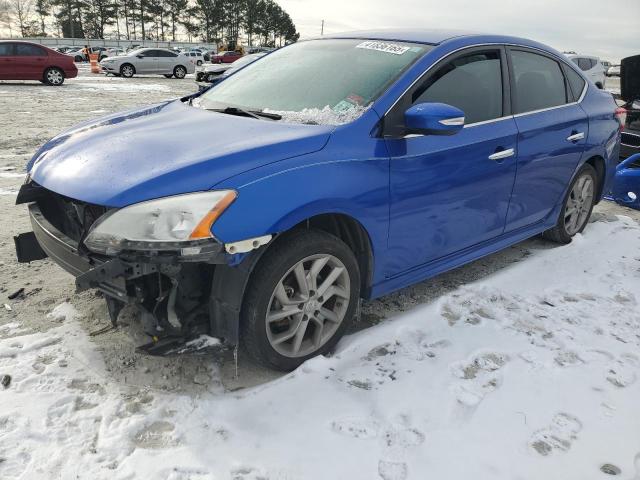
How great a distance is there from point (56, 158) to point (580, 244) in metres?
4.02

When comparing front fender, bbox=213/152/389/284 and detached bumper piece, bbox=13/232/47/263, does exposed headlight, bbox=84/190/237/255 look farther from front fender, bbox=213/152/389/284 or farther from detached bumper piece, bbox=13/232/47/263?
detached bumper piece, bbox=13/232/47/263

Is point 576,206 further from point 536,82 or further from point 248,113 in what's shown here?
point 248,113

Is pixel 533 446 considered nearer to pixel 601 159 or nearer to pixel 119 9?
pixel 601 159

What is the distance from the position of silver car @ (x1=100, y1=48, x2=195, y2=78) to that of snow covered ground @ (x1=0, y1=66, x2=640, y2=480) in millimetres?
22392

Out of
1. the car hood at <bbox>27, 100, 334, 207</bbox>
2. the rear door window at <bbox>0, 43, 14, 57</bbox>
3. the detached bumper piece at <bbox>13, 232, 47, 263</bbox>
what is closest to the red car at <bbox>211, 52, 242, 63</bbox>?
the rear door window at <bbox>0, 43, 14, 57</bbox>

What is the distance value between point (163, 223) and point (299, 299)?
0.76 meters

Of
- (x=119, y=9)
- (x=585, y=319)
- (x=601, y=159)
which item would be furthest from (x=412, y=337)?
(x=119, y=9)

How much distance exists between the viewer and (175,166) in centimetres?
228

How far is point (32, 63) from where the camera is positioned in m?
17.0

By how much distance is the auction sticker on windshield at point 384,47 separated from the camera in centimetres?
311

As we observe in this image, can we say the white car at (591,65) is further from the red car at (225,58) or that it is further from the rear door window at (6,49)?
the red car at (225,58)

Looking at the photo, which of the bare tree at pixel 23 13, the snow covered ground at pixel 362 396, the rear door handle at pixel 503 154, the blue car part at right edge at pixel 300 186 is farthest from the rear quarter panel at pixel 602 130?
the bare tree at pixel 23 13

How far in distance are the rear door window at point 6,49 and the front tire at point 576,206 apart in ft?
58.0

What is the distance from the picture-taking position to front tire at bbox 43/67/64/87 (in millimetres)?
17297
